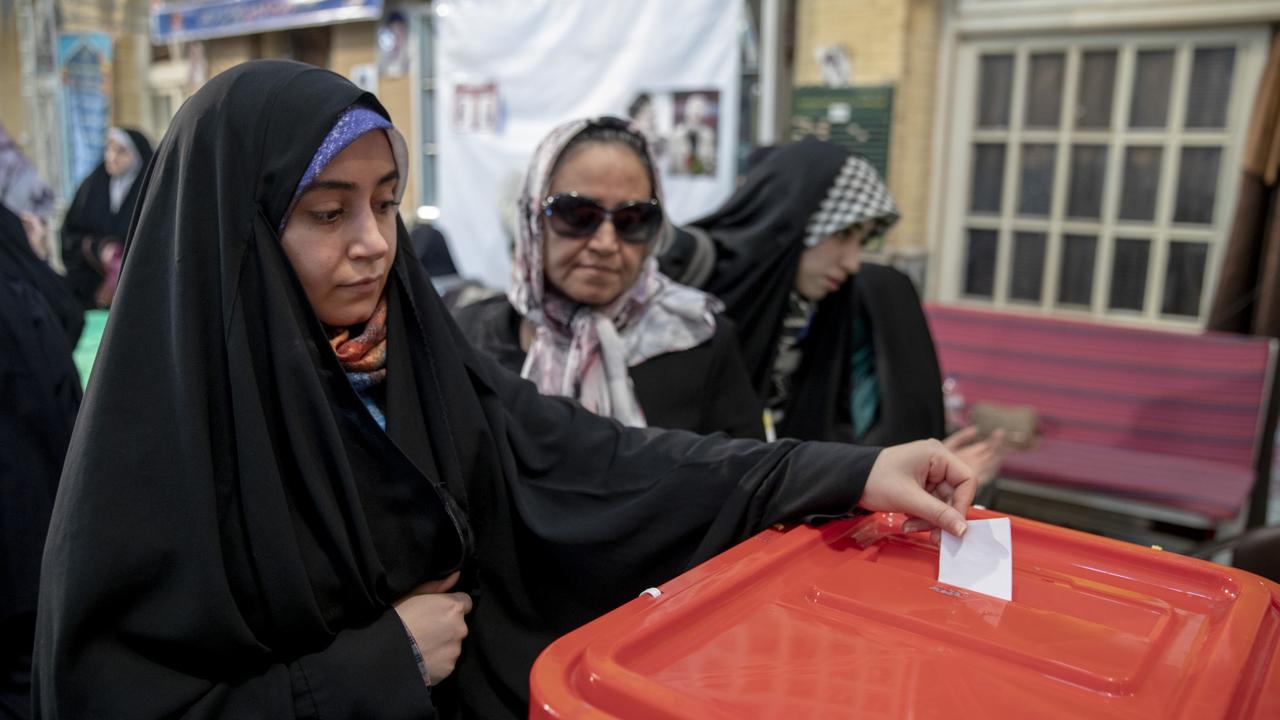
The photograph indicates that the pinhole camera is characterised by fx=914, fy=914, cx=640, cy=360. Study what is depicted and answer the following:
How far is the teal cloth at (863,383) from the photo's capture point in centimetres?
283

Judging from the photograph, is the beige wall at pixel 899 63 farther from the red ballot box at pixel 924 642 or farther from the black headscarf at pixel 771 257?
the red ballot box at pixel 924 642

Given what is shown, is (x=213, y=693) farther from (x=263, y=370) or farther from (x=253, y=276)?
(x=253, y=276)

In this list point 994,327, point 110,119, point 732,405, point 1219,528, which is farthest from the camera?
point 110,119

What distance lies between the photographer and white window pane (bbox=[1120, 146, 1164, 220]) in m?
4.62

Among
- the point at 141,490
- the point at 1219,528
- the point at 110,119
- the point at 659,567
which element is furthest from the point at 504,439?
the point at 110,119

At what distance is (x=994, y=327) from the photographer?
15.1ft

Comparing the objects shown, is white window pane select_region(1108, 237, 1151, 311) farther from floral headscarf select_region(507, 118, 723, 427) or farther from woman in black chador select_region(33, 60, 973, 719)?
woman in black chador select_region(33, 60, 973, 719)

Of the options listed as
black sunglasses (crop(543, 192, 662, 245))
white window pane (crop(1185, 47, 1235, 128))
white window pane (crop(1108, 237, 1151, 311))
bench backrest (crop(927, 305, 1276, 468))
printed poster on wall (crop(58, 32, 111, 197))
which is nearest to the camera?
black sunglasses (crop(543, 192, 662, 245))

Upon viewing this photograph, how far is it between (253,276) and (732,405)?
4.23 feet

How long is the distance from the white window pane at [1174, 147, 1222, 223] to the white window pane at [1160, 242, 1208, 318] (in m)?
0.14

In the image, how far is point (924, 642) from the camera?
98 centimetres

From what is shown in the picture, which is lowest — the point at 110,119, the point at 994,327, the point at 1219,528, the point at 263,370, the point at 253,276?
the point at 1219,528

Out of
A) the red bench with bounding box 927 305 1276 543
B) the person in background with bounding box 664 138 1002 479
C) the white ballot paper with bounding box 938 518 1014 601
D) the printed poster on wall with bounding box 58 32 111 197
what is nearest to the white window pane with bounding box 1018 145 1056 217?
the red bench with bounding box 927 305 1276 543

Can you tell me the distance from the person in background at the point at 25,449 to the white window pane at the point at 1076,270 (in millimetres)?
4610
